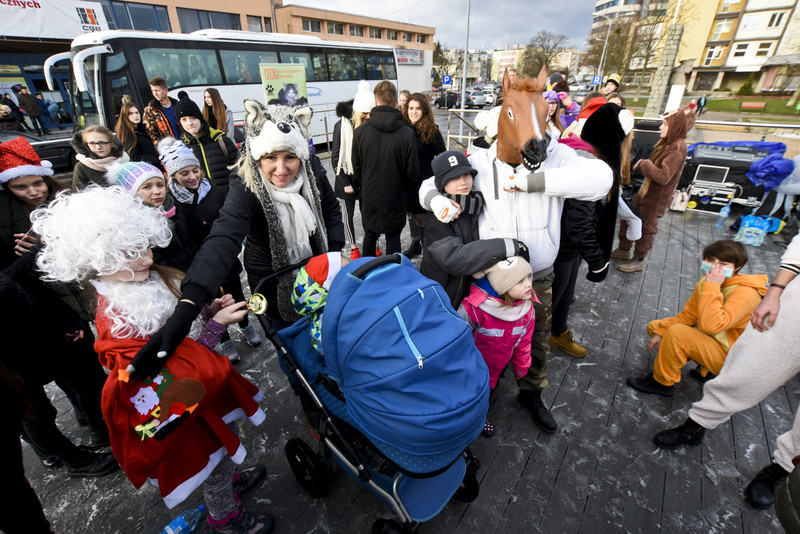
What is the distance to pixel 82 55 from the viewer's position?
7762 mm

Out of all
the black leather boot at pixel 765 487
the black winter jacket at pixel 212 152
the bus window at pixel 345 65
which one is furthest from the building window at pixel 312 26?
the black leather boot at pixel 765 487

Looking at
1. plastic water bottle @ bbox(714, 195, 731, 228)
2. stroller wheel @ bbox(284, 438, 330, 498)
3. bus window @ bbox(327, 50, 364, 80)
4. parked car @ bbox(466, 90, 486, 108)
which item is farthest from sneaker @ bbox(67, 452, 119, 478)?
parked car @ bbox(466, 90, 486, 108)

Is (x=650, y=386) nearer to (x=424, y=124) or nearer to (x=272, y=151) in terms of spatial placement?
(x=272, y=151)

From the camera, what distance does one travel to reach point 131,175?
2.46 metres

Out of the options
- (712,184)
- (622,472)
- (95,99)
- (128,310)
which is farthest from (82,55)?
(712,184)

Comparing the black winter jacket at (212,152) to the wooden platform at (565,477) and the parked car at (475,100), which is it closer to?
the wooden platform at (565,477)

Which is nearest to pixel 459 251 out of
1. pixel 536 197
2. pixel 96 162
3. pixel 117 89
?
pixel 536 197

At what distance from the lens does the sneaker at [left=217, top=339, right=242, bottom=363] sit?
124 inches

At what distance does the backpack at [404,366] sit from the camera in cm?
128

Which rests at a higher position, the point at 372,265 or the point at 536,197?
the point at 536,197

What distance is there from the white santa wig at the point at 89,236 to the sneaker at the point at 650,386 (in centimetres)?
340

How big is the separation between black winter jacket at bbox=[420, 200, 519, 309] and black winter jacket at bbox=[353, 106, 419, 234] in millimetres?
1544

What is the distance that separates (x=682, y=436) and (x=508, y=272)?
67.0 inches

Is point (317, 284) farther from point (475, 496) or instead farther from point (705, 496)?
point (705, 496)
